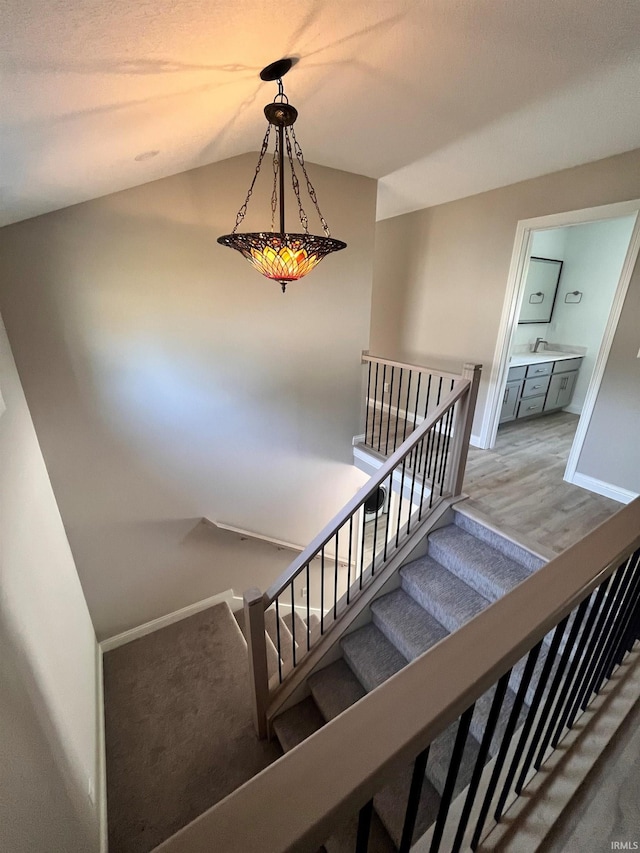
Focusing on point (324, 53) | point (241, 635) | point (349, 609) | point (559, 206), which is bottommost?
point (241, 635)

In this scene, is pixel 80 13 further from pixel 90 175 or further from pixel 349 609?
pixel 349 609

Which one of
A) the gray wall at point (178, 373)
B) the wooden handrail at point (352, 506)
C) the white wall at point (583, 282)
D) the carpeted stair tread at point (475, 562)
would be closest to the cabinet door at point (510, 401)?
the white wall at point (583, 282)

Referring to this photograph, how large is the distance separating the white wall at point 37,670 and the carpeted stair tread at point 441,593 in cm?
189

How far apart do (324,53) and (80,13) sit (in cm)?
112

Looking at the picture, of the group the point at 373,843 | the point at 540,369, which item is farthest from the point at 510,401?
the point at 373,843

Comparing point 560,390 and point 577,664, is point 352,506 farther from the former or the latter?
point 560,390

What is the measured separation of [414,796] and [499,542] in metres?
1.92

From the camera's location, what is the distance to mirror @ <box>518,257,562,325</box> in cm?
445

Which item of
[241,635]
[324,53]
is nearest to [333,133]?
[324,53]

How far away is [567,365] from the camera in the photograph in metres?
4.56

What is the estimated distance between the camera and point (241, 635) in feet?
10.3

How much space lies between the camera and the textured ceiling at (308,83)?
944mm

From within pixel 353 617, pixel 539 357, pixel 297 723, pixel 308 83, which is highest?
pixel 308 83

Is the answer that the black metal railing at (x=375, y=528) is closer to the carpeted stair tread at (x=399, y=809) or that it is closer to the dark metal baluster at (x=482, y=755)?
the carpeted stair tread at (x=399, y=809)
